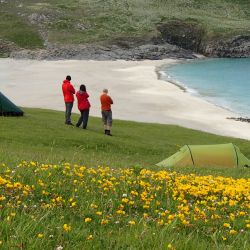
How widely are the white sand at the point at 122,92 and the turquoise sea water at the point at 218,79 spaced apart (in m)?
3.58

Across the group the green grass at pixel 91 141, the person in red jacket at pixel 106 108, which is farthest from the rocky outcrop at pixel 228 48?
the person in red jacket at pixel 106 108

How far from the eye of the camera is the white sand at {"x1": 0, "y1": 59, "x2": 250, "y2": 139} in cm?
4922

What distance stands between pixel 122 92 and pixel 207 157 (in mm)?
46116

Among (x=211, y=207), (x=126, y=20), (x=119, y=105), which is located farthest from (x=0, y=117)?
(x=126, y=20)

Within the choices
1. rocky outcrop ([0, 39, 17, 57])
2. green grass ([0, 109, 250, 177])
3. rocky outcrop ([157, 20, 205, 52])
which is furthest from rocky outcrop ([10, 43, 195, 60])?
green grass ([0, 109, 250, 177])

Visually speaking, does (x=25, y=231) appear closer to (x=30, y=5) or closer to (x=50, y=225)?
(x=50, y=225)

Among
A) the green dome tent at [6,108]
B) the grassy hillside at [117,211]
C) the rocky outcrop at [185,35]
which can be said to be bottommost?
the grassy hillside at [117,211]

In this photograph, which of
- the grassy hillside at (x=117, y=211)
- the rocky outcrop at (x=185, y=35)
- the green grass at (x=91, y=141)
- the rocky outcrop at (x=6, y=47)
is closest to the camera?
the grassy hillside at (x=117, y=211)

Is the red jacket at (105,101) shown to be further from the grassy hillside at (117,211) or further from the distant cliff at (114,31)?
the distant cliff at (114,31)

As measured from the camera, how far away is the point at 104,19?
152500 millimetres

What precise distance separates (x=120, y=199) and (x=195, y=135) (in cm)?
2716

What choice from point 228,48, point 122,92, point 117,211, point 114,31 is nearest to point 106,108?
point 117,211

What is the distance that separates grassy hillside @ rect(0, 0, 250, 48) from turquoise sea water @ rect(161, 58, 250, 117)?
26.3 metres

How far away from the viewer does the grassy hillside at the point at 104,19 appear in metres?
136
